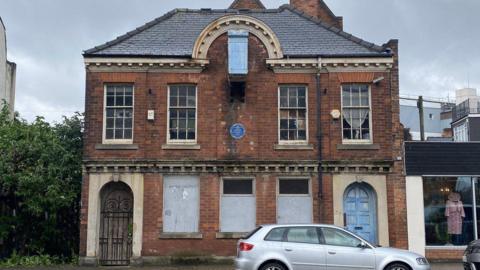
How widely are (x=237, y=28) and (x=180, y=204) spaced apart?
6.34 meters

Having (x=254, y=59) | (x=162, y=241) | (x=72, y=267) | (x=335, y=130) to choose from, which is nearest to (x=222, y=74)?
(x=254, y=59)

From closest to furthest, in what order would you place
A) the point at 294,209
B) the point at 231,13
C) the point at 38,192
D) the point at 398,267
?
the point at 398,267
the point at 38,192
the point at 294,209
the point at 231,13

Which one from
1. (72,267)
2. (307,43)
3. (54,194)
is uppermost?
(307,43)

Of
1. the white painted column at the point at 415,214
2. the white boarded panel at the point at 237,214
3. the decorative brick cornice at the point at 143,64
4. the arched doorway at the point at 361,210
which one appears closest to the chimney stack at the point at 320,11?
the decorative brick cornice at the point at 143,64

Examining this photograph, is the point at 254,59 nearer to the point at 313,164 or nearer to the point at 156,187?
the point at 313,164

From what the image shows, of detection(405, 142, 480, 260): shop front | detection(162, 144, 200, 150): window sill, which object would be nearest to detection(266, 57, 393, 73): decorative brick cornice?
detection(405, 142, 480, 260): shop front

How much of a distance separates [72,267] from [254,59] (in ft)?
30.0

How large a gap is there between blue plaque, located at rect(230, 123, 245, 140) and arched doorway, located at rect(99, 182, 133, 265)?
3991mm

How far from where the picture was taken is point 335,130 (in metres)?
18.5

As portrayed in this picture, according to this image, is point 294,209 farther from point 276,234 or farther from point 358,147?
point 276,234

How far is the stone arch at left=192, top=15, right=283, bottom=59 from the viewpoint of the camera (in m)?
18.6

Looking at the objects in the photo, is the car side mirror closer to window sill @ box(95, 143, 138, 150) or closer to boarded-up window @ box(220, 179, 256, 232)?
boarded-up window @ box(220, 179, 256, 232)

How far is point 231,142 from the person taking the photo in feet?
60.3

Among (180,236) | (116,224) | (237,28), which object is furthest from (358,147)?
(116,224)
